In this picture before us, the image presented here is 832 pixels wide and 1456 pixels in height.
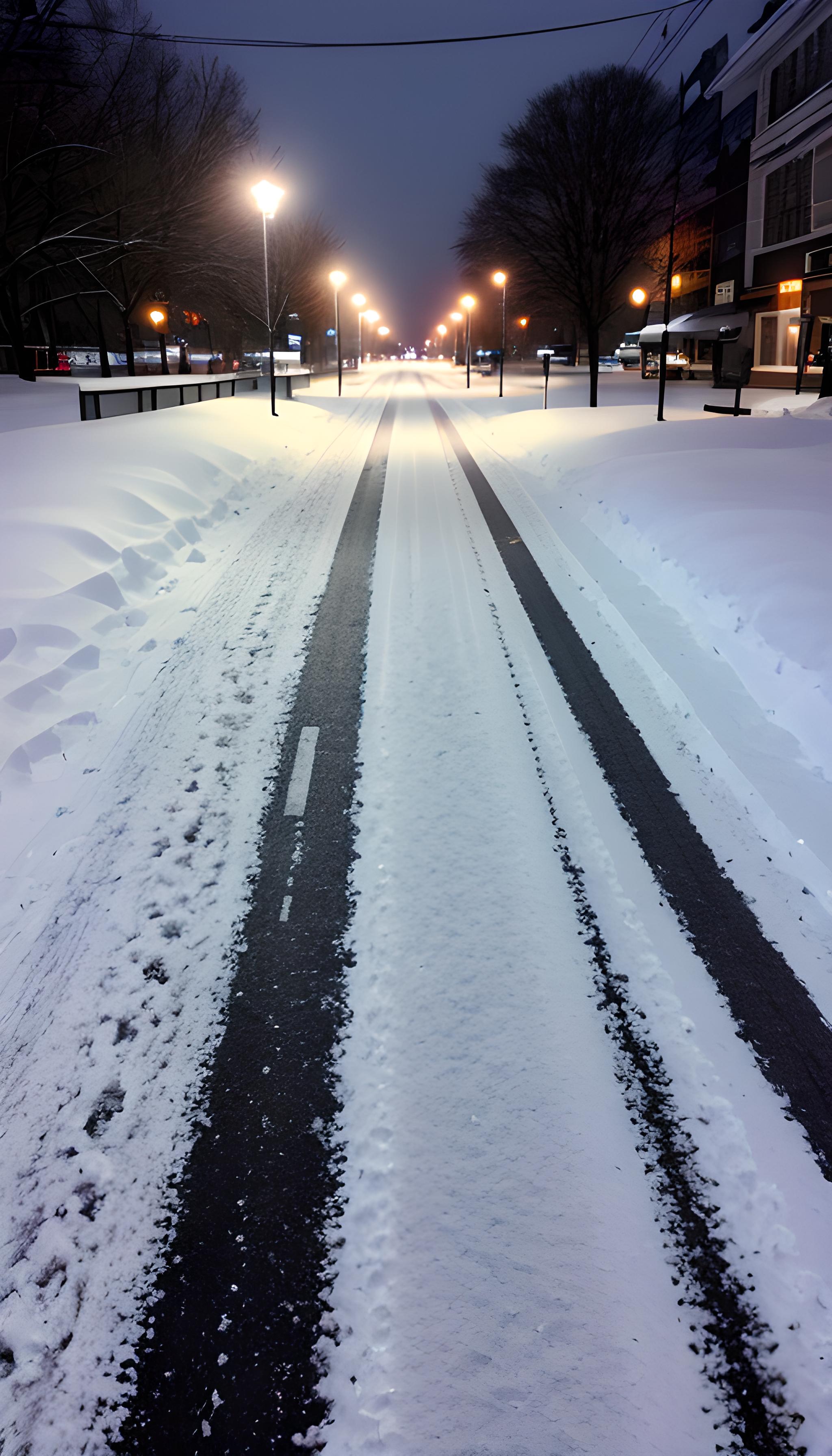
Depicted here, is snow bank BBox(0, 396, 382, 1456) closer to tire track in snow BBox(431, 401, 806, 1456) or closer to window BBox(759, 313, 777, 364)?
tire track in snow BBox(431, 401, 806, 1456)

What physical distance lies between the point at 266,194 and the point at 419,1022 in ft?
75.5

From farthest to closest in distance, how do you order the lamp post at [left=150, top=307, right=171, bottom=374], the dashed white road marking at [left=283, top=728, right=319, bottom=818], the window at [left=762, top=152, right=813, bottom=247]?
the lamp post at [left=150, top=307, right=171, bottom=374] < the window at [left=762, top=152, right=813, bottom=247] < the dashed white road marking at [left=283, top=728, right=319, bottom=818]

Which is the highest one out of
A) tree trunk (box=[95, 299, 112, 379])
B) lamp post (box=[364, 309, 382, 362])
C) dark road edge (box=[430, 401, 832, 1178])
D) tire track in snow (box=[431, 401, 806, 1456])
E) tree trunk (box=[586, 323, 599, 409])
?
lamp post (box=[364, 309, 382, 362])

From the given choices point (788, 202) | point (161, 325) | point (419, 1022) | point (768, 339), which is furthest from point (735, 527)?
point (161, 325)

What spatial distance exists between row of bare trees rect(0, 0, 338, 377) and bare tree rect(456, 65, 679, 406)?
34.3ft

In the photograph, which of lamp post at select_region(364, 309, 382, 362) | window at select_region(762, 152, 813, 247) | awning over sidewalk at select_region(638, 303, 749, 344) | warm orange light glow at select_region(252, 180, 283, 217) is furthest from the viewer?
lamp post at select_region(364, 309, 382, 362)

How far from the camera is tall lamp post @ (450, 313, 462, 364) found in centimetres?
8375

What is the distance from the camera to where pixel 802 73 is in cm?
3325

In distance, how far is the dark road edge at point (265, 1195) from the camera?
2152mm

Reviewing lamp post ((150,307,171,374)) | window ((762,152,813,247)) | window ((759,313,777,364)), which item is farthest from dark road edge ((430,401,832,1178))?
lamp post ((150,307,171,374))

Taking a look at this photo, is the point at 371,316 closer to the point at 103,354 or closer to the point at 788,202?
the point at 103,354

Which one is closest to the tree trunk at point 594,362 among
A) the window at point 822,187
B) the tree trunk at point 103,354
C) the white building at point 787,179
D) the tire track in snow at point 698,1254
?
the white building at point 787,179

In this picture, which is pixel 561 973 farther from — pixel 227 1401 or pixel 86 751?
pixel 86 751

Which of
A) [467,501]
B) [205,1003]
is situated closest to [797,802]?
[205,1003]
